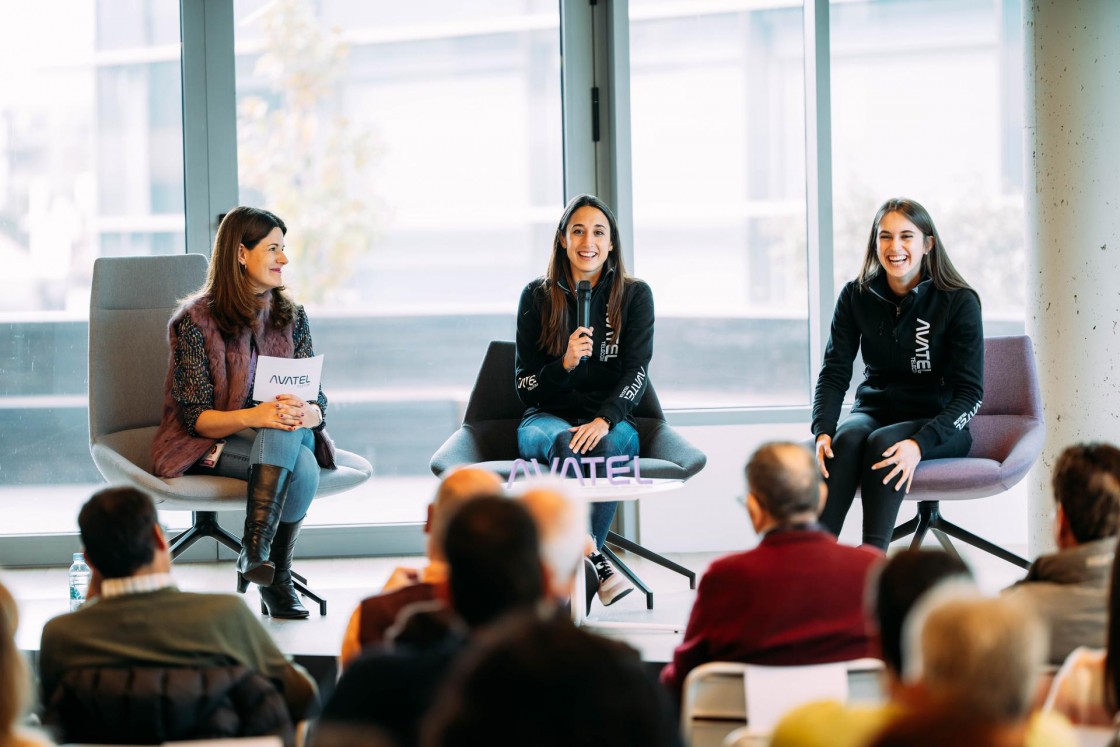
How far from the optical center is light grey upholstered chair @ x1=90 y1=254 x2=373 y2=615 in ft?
14.7

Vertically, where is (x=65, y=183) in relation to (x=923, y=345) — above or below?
above

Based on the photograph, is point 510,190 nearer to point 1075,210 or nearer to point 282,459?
point 282,459

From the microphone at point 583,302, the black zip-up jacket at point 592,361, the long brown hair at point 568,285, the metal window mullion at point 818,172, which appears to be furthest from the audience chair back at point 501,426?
the metal window mullion at point 818,172

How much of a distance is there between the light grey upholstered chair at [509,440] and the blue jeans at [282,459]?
430 millimetres

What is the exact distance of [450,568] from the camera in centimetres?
166

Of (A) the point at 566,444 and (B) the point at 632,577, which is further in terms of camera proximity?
(B) the point at 632,577

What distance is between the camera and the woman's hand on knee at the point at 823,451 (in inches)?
167

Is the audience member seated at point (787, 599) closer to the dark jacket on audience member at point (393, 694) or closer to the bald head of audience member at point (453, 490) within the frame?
the bald head of audience member at point (453, 490)

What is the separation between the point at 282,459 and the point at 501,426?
2.88 feet

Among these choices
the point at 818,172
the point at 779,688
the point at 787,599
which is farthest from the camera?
the point at 818,172

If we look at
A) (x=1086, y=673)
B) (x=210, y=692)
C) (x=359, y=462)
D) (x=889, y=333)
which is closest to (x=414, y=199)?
(x=359, y=462)

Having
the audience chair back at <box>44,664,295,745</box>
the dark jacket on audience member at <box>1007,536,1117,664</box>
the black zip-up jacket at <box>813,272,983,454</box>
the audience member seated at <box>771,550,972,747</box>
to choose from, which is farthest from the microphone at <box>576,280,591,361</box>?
the audience member seated at <box>771,550,972,747</box>

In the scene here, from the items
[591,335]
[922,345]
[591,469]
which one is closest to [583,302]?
[591,335]

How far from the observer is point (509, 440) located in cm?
468
